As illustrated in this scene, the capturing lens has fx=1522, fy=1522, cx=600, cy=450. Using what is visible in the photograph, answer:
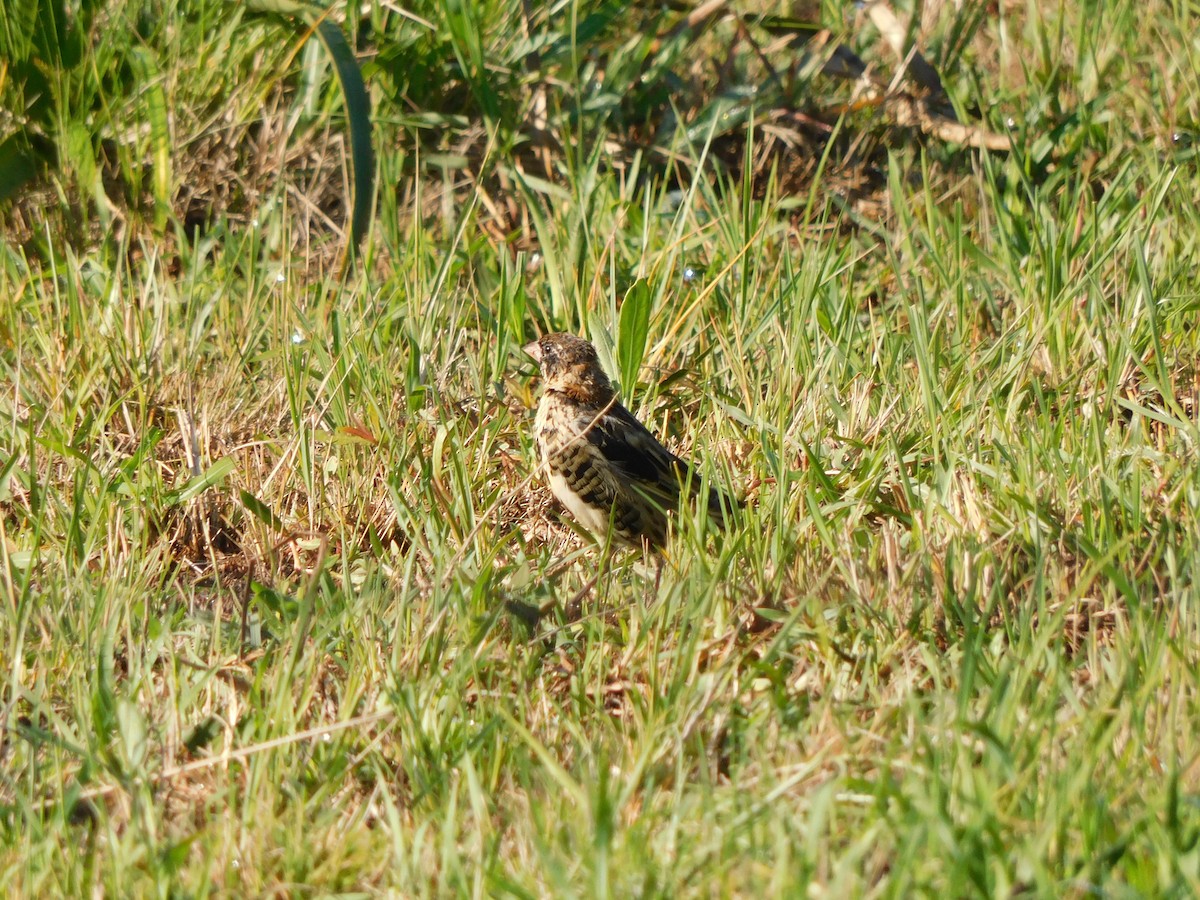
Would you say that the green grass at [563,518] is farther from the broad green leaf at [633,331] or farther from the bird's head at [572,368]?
the bird's head at [572,368]

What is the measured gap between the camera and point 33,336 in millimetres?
4703

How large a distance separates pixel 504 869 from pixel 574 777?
0.32 meters

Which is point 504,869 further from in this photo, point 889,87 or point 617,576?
point 889,87

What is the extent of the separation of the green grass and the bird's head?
0.56ft

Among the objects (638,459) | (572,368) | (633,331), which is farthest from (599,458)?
(633,331)

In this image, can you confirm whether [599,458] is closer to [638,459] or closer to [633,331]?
[638,459]

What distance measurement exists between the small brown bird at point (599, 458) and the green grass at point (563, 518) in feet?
0.43

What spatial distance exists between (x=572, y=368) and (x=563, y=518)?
45 centimetres

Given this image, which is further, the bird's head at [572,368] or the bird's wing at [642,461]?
the bird's head at [572,368]

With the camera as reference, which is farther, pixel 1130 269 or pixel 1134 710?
pixel 1130 269

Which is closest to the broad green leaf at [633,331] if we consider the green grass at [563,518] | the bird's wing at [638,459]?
the green grass at [563,518]

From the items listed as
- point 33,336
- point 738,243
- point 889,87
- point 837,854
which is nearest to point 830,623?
point 837,854

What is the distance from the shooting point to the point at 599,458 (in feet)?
13.9

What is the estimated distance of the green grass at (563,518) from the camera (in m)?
2.62
